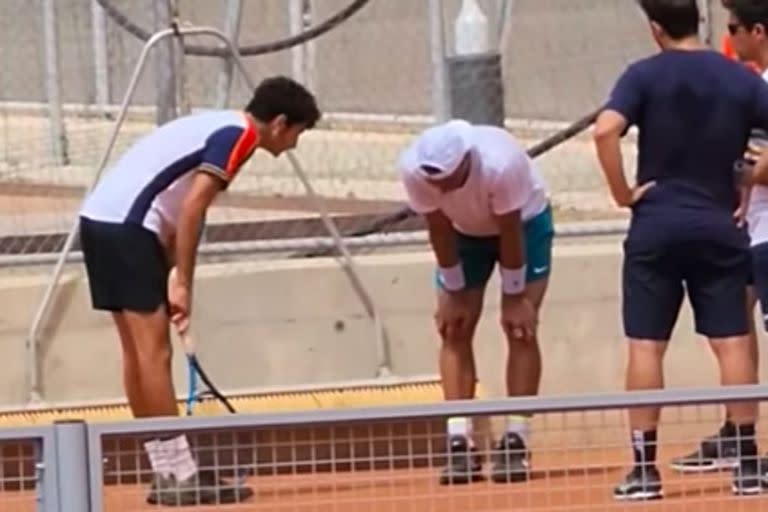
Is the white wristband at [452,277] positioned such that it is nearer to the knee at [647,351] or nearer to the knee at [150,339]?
the knee at [647,351]

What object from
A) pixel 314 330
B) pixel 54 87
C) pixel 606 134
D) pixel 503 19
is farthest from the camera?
pixel 54 87

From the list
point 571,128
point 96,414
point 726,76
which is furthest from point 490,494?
point 571,128

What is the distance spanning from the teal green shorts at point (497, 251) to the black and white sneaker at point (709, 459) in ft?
3.81

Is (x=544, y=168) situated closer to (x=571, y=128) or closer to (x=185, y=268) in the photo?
(x=571, y=128)

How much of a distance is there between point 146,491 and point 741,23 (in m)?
2.52

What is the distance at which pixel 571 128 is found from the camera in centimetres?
981

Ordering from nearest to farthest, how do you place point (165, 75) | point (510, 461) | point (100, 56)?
point (510, 461) → point (165, 75) → point (100, 56)

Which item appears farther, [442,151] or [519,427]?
[442,151]

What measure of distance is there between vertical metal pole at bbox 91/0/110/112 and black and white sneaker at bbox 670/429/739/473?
171 inches

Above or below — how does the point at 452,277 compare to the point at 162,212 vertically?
below

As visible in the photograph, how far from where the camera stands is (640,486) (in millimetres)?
7008

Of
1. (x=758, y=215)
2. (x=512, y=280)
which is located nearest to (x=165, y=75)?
(x=512, y=280)

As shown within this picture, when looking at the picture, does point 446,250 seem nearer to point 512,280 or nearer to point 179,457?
point 512,280

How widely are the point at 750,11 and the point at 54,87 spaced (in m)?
3.89
